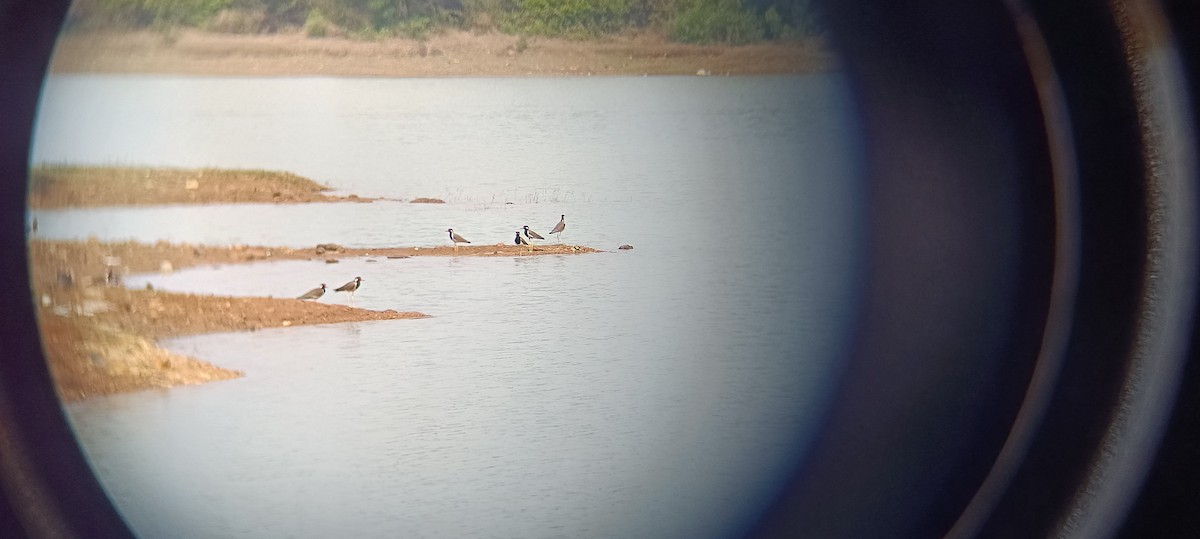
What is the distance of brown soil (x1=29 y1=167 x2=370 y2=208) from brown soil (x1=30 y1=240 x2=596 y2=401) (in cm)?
5

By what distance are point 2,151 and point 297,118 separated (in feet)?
1.05

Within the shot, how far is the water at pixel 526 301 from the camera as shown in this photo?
106cm

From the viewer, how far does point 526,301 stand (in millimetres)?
1164

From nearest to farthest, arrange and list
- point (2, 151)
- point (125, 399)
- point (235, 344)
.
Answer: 1. point (2, 151)
2. point (125, 399)
3. point (235, 344)

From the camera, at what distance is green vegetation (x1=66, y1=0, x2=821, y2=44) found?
3.28ft

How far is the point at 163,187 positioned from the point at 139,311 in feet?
0.49

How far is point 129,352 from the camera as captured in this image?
1.01m

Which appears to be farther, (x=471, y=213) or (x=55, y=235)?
(x=471, y=213)

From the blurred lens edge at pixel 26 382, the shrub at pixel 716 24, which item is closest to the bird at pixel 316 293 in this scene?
the blurred lens edge at pixel 26 382

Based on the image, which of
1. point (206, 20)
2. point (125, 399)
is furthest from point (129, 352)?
point (206, 20)

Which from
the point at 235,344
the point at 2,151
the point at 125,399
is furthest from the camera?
the point at 235,344

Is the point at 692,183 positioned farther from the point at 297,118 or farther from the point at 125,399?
the point at 125,399

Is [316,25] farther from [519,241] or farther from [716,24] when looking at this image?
[716,24]

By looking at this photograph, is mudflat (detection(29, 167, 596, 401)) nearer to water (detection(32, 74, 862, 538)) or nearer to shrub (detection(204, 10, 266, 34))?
water (detection(32, 74, 862, 538))
